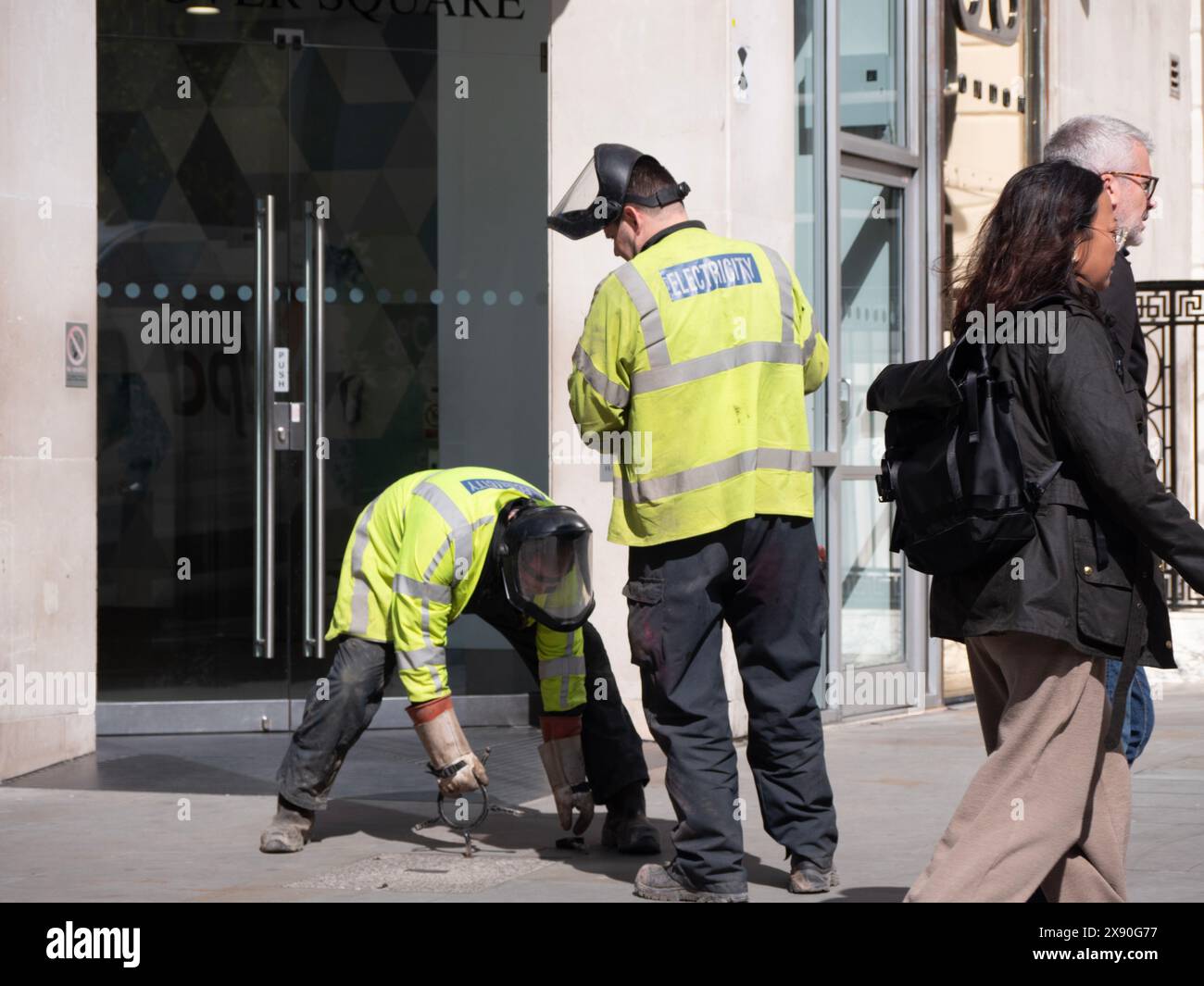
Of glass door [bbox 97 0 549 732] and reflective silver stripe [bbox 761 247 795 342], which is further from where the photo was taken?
glass door [bbox 97 0 549 732]

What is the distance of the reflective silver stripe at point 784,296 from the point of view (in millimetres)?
5203

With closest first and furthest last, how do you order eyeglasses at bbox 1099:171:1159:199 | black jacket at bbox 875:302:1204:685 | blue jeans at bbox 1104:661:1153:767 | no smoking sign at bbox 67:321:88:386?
black jacket at bbox 875:302:1204:685
blue jeans at bbox 1104:661:1153:767
eyeglasses at bbox 1099:171:1159:199
no smoking sign at bbox 67:321:88:386

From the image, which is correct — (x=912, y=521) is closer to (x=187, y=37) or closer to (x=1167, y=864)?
(x=1167, y=864)

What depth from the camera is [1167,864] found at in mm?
5434

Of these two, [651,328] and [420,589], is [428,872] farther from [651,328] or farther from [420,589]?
[651,328]

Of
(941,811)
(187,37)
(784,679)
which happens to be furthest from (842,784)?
(187,37)

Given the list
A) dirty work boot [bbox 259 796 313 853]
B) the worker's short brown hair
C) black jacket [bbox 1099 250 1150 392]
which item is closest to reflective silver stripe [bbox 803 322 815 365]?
the worker's short brown hair

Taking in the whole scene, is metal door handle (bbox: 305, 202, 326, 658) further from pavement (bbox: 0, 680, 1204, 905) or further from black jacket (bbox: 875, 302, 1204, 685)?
black jacket (bbox: 875, 302, 1204, 685)

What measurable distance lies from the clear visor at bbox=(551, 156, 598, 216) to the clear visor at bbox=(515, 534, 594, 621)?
3.05 feet

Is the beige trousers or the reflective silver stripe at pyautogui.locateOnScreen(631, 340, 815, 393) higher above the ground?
the reflective silver stripe at pyautogui.locateOnScreen(631, 340, 815, 393)

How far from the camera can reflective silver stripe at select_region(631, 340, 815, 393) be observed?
200 inches

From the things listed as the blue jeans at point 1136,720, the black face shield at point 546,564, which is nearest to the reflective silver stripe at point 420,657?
the black face shield at point 546,564

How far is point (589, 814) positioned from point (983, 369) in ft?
7.57

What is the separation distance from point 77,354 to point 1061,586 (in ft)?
16.5
